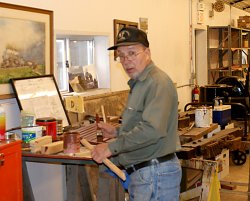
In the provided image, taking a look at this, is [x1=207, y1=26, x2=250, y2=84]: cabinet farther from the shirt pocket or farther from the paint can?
the shirt pocket

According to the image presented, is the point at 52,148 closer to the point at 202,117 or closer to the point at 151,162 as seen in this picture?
the point at 151,162

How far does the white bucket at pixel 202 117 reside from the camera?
13.5 feet

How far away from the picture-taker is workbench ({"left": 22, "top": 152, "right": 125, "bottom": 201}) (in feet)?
8.68

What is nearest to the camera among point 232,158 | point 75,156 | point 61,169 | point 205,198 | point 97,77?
point 75,156

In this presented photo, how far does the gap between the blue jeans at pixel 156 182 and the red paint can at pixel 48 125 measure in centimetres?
94

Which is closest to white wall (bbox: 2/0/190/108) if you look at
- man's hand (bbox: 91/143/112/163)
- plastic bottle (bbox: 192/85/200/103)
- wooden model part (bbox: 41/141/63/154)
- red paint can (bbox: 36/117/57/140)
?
plastic bottle (bbox: 192/85/200/103)

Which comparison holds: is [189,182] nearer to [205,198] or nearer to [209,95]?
[205,198]

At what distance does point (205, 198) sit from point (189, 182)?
0.69m

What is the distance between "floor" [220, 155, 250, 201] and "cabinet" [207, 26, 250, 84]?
2.44 metres

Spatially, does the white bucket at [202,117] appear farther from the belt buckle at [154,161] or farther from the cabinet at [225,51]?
the cabinet at [225,51]

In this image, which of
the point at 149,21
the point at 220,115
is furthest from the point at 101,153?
the point at 149,21

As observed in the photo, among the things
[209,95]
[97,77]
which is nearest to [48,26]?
[97,77]

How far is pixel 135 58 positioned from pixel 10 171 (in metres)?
0.99

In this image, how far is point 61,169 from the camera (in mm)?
3979
